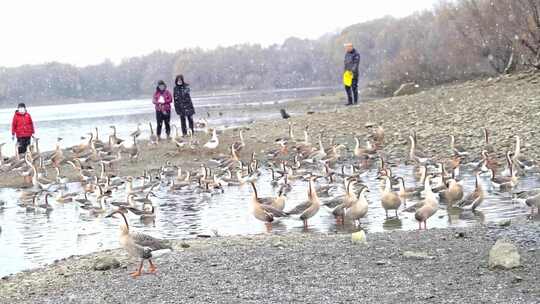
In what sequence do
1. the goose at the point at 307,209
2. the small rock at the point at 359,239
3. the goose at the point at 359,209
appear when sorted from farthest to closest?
the goose at the point at 307,209 < the goose at the point at 359,209 < the small rock at the point at 359,239

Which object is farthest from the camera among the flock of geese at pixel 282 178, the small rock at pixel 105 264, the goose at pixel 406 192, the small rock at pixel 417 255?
the goose at pixel 406 192

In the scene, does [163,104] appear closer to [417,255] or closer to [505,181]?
[505,181]

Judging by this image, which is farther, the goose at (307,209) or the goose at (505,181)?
the goose at (505,181)

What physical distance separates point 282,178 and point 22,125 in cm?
977

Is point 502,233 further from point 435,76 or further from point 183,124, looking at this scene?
point 435,76

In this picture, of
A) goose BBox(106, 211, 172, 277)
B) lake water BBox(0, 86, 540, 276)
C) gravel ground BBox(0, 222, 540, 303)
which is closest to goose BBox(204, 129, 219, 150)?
lake water BBox(0, 86, 540, 276)

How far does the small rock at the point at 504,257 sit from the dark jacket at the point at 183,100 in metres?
18.3

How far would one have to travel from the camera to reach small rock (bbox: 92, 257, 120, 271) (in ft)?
34.5

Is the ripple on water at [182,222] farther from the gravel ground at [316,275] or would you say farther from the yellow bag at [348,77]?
the yellow bag at [348,77]

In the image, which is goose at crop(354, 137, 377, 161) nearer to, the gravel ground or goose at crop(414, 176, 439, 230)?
goose at crop(414, 176, 439, 230)

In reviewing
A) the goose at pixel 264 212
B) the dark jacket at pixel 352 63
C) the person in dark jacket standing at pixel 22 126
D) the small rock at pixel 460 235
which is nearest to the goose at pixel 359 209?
the goose at pixel 264 212

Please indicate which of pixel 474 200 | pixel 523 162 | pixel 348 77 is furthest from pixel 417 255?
pixel 348 77

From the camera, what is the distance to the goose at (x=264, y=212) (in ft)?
45.9

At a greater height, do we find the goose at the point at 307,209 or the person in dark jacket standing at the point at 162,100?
the person in dark jacket standing at the point at 162,100
